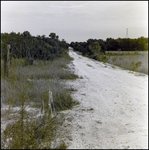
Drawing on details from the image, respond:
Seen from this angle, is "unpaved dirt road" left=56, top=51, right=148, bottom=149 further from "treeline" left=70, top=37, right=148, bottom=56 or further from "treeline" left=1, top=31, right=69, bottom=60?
"treeline" left=70, top=37, right=148, bottom=56

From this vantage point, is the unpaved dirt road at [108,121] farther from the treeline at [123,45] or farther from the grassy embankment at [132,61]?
the treeline at [123,45]

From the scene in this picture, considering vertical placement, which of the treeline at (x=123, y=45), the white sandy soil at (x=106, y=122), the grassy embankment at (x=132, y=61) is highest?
the treeline at (x=123, y=45)

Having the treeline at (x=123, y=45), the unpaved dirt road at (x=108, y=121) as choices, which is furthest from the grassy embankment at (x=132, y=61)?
the treeline at (x=123, y=45)

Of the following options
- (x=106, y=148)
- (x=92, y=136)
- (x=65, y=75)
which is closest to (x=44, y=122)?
(x=92, y=136)

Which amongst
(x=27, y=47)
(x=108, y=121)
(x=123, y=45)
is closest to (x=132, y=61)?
(x=27, y=47)

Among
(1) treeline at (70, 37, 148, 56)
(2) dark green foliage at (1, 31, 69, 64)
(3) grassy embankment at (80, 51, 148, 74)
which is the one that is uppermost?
(1) treeline at (70, 37, 148, 56)

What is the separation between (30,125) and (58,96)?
221cm

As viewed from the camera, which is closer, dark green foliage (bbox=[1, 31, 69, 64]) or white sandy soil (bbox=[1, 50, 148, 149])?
white sandy soil (bbox=[1, 50, 148, 149])

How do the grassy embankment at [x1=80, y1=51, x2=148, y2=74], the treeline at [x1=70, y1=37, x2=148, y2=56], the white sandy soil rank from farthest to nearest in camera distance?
the treeline at [x1=70, y1=37, x2=148, y2=56], the grassy embankment at [x1=80, y1=51, x2=148, y2=74], the white sandy soil

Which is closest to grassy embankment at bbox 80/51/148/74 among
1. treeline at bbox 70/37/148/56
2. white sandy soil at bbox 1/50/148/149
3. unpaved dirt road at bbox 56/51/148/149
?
unpaved dirt road at bbox 56/51/148/149

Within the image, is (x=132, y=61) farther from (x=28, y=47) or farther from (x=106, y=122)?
(x=106, y=122)

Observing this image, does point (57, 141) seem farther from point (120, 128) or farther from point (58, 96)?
point (58, 96)

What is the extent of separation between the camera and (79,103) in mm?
6098

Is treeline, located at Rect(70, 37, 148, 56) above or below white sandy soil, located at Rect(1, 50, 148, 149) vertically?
above
